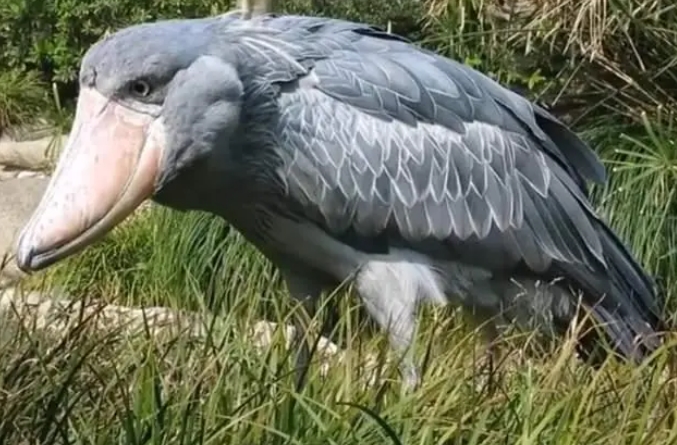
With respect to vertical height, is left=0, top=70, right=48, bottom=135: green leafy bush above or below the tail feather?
below

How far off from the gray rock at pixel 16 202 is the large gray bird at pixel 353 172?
2.99 metres

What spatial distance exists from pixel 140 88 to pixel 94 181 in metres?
0.20

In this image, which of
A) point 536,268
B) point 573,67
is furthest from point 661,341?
point 573,67

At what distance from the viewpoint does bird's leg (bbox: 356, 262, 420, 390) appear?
3.04m

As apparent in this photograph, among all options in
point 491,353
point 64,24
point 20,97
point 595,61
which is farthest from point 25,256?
point 20,97

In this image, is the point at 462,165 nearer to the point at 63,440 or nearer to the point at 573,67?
the point at 63,440

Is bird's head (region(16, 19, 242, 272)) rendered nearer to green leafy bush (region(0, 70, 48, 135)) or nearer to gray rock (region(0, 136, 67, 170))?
gray rock (region(0, 136, 67, 170))

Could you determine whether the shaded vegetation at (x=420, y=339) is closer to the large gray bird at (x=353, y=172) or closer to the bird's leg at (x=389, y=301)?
the bird's leg at (x=389, y=301)

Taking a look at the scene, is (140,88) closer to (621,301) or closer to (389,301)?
(389,301)

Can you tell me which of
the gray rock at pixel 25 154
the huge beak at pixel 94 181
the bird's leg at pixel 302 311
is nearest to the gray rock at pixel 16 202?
the gray rock at pixel 25 154

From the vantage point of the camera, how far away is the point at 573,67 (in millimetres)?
5191

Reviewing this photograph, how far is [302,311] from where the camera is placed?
3.06 m

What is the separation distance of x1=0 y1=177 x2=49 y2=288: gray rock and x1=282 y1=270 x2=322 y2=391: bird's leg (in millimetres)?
2862

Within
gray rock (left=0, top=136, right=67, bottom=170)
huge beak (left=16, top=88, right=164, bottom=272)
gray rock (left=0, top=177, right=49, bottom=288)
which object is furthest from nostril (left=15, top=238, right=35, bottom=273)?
gray rock (left=0, top=136, right=67, bottom=170)
